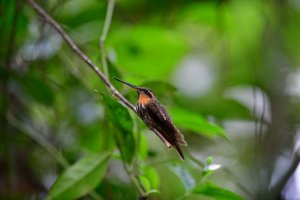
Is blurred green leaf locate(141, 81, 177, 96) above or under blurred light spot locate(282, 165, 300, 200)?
above

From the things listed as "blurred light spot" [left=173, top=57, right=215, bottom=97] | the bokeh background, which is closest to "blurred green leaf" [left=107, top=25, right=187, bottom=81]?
the bokeh background

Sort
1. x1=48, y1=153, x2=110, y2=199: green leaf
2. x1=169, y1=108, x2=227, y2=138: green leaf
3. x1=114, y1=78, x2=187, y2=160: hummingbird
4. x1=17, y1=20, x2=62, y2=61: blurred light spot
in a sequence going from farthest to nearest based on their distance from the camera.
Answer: x1=17, y1=20, x2=62, y2=61: blurred light spot → x1=169, y1=108, x2=227, y2=138: green leaf → x1=48, y1=153, x2=110, y2=199: green leaf → x1=114, y1=78, x2=187, y2=160: hummingbird

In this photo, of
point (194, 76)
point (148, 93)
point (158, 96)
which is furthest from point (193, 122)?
point (194, 76)

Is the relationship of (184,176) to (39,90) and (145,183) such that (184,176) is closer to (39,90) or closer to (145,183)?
(145,183)

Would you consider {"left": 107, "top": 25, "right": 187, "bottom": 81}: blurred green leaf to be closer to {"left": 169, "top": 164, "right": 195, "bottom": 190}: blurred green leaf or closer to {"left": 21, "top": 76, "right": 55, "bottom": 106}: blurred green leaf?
{"left": 21, "top": 76, "right": 55, "bottom": 106}: blurred green leaf

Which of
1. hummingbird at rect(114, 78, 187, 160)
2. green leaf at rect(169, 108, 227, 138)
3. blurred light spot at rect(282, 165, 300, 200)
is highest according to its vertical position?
hummingbird at rect(114, 78, 187, 160)

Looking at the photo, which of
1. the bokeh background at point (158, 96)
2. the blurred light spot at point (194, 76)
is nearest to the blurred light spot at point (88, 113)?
the bokeh background at point (158, 96)

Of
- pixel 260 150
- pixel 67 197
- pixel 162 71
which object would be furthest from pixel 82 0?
pixel 67 197
